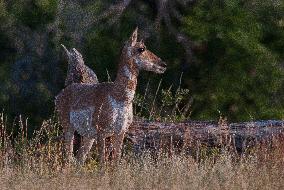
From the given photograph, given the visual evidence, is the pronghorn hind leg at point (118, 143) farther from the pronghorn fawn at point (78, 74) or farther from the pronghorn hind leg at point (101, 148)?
the pronghorn fawn at point (78, 74)

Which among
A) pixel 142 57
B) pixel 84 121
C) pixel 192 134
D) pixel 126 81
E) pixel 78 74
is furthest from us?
pixel 192 134

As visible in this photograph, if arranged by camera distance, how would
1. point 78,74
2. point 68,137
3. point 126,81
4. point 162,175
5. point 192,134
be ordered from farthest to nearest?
point 192,134
point 78,74
point 68,137
point 126,81
point 162,175

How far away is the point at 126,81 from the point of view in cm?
990

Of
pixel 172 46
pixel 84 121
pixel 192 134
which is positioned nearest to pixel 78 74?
pixel 84 121

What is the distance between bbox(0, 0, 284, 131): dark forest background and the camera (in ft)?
45.3

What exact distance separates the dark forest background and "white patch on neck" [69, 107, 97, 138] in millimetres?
3781

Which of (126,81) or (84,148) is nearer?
(126,81)

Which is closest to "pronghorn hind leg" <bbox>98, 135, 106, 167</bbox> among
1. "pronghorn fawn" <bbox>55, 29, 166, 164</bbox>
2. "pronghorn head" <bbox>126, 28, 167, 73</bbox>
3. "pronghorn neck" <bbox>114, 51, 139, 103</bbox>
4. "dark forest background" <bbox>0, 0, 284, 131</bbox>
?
"pronghorn fawn" <bbox>55, 29, 166, 164</bbox>

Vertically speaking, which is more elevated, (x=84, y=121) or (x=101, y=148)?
(x=84, y=121)

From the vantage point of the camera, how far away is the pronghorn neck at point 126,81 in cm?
984

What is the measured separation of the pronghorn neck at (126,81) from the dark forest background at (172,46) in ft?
13.0

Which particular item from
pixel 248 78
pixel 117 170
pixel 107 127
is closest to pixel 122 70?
pixel 107 127

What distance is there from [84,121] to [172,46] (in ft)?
15.6

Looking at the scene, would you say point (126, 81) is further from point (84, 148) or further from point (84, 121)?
point (84, 148)
